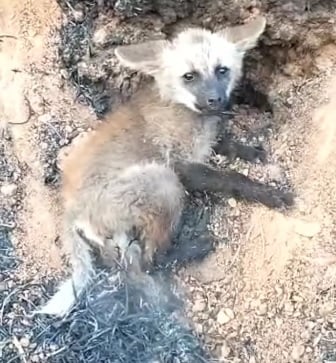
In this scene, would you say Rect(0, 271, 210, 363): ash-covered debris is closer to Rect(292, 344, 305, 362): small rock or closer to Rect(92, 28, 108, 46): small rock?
Rect(292, 344, 305, 362): small rock

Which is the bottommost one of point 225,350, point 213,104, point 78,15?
point 225,350

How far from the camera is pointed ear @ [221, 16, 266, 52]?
3.95 meters

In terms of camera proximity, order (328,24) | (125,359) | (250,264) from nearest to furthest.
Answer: (125,359)
(250,264)
(328,24)

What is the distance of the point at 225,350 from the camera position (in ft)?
11.5

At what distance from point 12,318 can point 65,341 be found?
0.80 ft

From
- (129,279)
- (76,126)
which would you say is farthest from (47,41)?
(129,279)

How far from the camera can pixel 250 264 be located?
370cm

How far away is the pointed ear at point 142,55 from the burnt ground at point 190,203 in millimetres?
168

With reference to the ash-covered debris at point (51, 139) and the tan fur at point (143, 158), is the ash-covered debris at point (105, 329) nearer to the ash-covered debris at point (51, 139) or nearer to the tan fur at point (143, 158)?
the tan fur at point (143, 158)

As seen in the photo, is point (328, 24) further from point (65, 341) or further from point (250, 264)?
point (65, 341)

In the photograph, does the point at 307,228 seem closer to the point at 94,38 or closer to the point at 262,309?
the point at 262,309

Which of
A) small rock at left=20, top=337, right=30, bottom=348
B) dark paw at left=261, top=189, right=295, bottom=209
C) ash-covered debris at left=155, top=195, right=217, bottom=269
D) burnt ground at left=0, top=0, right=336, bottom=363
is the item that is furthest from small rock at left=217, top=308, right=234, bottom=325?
small rock at left=20, top=337, right=30, bottom=348


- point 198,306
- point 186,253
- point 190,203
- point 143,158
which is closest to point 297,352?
point 198,306

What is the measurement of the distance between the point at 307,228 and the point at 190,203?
1.88ft
